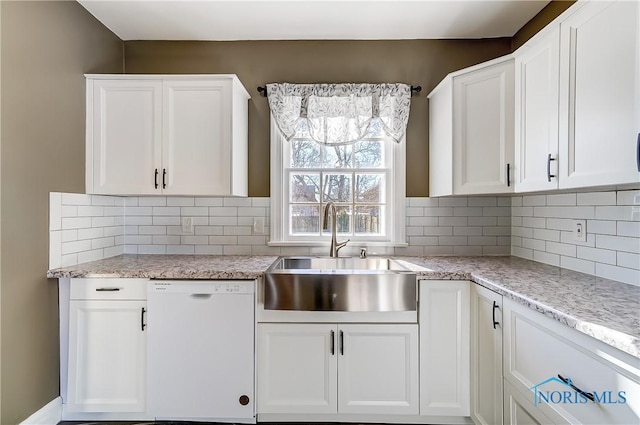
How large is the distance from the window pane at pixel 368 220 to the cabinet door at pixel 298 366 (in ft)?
3.15

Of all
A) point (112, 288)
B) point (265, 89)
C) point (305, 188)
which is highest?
point (265, 89)

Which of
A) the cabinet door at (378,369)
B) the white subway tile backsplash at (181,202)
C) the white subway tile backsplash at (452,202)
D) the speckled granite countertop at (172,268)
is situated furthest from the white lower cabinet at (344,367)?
the white subway tile backsplash at (181,202)

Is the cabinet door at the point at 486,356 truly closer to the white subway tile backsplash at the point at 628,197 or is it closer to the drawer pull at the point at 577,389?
the drawer pull at the point at 577,389

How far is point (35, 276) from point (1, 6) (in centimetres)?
134

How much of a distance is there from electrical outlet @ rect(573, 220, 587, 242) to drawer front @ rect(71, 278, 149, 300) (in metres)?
2.39

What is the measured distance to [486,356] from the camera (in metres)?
1.71

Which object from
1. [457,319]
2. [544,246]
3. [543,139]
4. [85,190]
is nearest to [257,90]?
[85,190]

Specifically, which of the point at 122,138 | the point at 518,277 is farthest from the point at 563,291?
the point at 122,138

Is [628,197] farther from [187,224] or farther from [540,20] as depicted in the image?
[187,224]

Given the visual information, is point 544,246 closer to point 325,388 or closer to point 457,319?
point 457,319

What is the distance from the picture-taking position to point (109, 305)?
1.89 meters

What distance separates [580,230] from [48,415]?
308 cm

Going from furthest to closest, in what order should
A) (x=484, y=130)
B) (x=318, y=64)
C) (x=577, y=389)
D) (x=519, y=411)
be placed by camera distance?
(x=318, y=64) < (x=484, y=130) < (x=519, y=411) < (x=577, y=389)

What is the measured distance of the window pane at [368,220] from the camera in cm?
264
